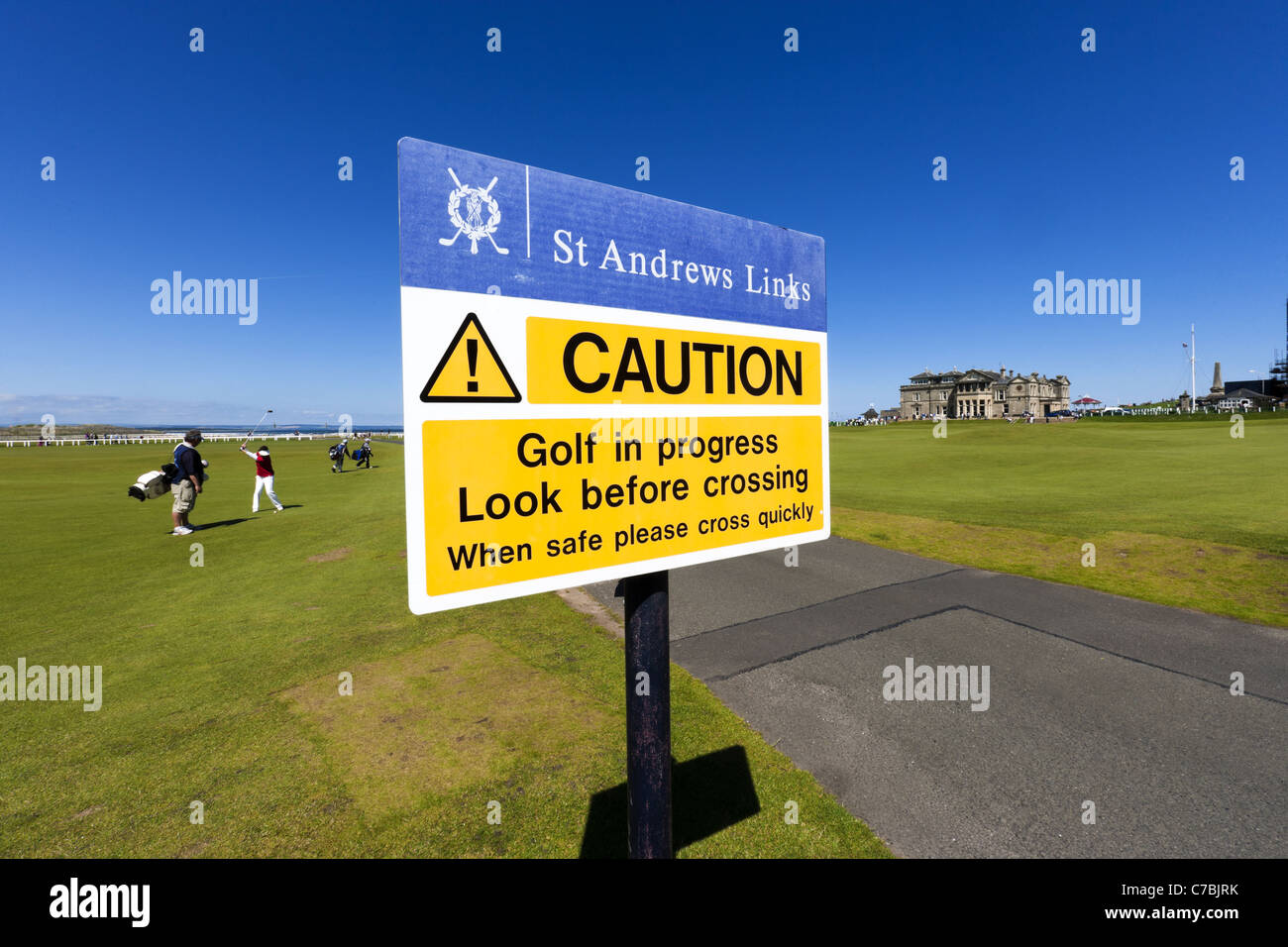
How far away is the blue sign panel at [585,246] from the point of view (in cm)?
177

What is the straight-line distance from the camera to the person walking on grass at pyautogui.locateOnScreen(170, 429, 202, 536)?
1273 cm

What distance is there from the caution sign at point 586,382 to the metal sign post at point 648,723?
18cm

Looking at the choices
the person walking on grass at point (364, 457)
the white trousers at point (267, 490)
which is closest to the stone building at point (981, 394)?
the person walking on grass at point (364, 457)

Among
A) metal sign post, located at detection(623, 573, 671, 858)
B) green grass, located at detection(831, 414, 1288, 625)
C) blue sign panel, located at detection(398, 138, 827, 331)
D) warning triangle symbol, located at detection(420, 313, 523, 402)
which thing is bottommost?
green grass, located at detection(831, 414, 1288, 625)

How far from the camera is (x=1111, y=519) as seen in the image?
1234 cm

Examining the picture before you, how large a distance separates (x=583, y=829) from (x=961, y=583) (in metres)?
7.19

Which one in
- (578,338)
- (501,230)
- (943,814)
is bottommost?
(943,814)

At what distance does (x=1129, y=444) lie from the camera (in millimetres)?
33719

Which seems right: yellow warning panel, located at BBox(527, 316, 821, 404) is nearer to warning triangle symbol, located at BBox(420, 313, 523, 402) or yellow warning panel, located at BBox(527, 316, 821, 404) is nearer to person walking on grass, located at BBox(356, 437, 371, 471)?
warning triangle symbol, located at BBox(420, 313, 523, 402)

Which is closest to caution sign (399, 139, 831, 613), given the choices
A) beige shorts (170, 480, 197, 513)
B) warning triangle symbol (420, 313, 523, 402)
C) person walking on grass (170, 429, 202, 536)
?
warning triangle symbol (420, 313, 523, 402)

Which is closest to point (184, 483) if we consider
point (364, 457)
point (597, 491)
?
point (597, 491)

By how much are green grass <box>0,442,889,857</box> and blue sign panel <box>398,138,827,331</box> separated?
3103 millimetres
